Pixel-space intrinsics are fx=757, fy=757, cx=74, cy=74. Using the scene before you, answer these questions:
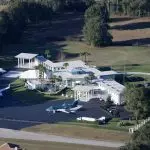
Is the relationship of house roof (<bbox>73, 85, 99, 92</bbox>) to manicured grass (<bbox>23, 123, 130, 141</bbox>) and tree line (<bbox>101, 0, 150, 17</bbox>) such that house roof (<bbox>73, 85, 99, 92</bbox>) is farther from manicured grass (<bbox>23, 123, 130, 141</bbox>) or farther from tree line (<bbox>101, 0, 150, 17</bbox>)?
tree line (<bbox>101, 0, 150, 17</bbox>)

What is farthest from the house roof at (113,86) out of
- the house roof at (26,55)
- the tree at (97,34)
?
the tree at (97,34)

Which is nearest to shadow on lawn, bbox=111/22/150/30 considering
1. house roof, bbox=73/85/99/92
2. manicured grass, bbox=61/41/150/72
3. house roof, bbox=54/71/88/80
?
manicured grass, bbox=61/41/150/72

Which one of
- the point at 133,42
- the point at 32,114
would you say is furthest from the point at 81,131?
the point at 133,42

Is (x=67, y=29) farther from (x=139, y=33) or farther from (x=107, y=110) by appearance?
(x=107, y=110)

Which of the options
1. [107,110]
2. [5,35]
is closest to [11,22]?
[5,35]

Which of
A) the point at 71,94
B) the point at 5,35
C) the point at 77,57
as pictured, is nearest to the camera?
the point at 71,94
